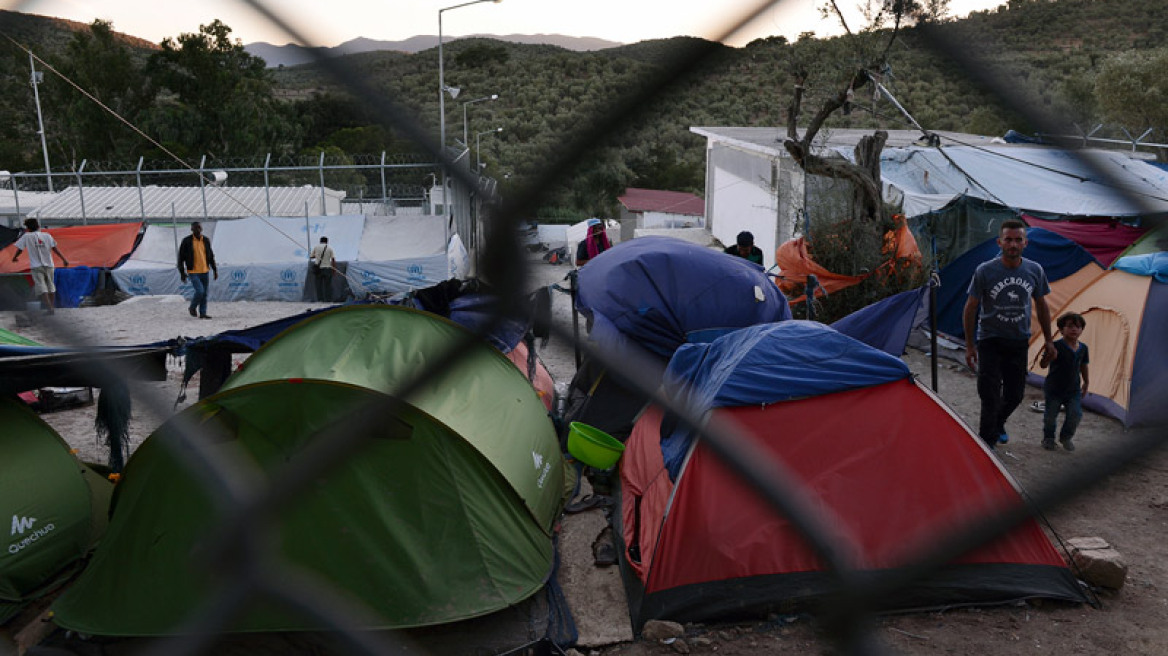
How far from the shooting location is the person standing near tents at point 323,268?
45.0 feet

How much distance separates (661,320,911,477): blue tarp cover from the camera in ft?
13.5

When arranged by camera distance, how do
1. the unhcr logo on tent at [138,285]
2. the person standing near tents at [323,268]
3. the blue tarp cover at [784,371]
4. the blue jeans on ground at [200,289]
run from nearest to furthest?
the blue tarp cover at [784,371], the blue jeans on ground at [200,289], the person standing near tents at [323,268], the unhcr logo on tent at [138,285]

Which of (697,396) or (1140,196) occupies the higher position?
(1140,196)

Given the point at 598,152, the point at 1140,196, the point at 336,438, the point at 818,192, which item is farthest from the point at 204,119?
the point at 818,192

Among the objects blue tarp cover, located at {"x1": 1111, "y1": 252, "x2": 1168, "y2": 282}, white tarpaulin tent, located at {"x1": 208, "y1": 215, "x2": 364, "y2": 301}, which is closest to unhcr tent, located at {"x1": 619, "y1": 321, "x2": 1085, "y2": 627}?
blue tarp cover, located at {"x1": 1111, "y1": 252, "x2": 1168, "y2": 282}

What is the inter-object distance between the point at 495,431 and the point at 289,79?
370 centimetres

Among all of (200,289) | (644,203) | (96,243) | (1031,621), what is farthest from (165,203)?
(644,203)

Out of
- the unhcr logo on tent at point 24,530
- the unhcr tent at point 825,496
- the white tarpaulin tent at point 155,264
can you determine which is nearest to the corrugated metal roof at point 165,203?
the white tarpaulin tent at point 155,264

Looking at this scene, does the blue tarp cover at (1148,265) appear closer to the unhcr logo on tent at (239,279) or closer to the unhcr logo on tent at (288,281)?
the unhcr logo on tent at (288,281)

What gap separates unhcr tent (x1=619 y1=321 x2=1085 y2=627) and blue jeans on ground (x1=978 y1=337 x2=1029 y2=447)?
1.39 m

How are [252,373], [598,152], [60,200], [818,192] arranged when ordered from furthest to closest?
[60,200], [818,192], [252,373], [598,152]

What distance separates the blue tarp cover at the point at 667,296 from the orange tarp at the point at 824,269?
2.28 metres

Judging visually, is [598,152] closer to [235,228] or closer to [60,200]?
[235,228]

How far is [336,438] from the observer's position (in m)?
1.09
